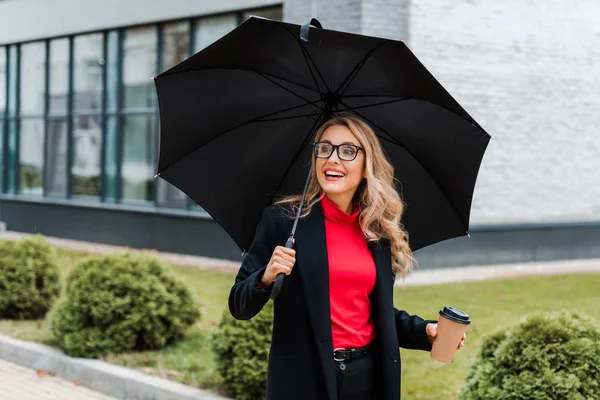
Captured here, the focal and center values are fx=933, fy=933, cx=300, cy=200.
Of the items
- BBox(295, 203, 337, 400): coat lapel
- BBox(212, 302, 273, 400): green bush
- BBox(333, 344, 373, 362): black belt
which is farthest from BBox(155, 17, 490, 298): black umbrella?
BBox(212, 302, 273, 400): green bush

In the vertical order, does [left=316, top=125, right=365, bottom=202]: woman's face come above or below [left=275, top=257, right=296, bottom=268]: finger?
above

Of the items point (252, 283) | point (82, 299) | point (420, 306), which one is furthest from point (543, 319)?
point (420, 306)

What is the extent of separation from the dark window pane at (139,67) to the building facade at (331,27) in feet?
0.12

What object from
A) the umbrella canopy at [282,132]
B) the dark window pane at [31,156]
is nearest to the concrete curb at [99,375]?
the umbrella canopy at [282,132]

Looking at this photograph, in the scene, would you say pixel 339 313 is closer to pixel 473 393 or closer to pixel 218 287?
pixel 473 393

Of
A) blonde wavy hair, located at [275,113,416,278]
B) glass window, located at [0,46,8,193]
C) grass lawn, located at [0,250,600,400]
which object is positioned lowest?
grass lawn, located at [0,250,600,400]

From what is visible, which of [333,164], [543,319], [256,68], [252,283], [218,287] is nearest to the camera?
[252,283]

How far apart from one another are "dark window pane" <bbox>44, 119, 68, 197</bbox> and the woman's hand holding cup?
19.4 metres

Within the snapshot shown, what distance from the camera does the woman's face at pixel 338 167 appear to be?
137 inches

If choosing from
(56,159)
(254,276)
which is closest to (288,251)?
(254,276)

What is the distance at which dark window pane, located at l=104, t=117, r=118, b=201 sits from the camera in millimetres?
20172

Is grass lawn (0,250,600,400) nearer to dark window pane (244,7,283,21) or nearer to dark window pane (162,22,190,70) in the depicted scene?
dark window pane (162,22,190,70)

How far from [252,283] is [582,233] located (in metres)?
15.0

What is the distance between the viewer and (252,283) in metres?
3.28
